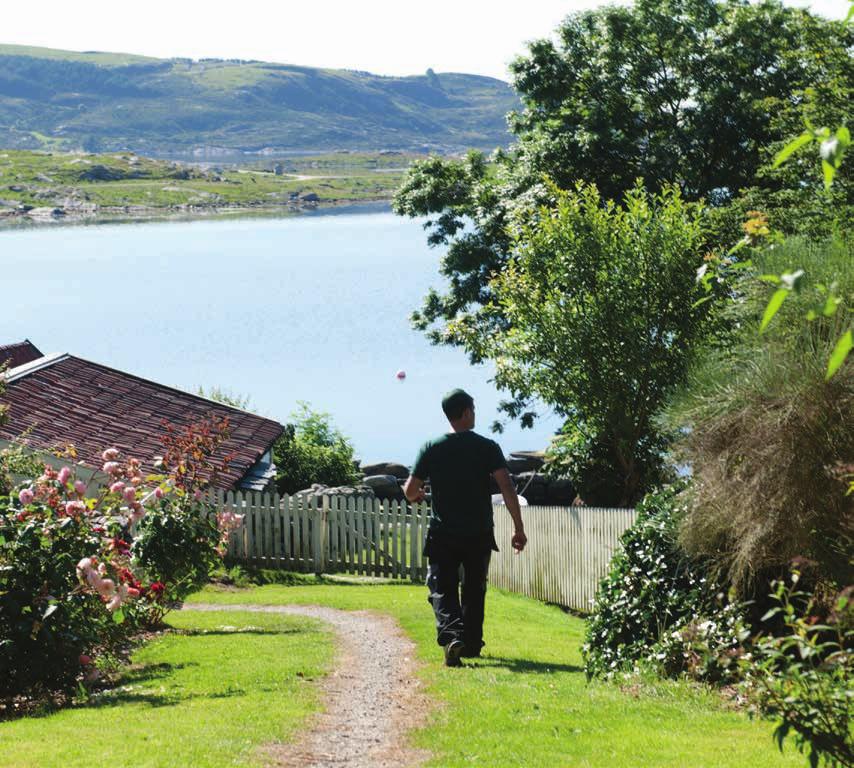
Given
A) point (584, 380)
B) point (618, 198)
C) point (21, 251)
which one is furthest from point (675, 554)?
point (21, 251)

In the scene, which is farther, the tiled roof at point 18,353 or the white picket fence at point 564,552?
the tiled roof at point 18,353

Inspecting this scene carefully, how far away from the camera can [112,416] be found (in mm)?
23828

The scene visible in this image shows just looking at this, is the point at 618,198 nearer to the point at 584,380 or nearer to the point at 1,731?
the point at 584,380

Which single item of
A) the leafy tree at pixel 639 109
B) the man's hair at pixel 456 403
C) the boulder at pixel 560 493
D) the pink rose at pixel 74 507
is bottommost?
the boulder at pixel 560 493

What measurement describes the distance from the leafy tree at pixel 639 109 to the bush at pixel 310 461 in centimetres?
388

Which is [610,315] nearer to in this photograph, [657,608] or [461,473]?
[657,608]

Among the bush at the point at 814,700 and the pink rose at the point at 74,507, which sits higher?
the pink rose at the point at 74,507

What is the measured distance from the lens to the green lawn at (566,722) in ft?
21.9

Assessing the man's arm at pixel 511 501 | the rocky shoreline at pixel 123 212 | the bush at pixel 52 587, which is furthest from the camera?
the rocky shoreline at pixel 123 212

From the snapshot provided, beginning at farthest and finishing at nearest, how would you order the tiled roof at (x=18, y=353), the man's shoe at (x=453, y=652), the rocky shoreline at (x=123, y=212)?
1. the rocky shoreline at (x=123, y=212)
2. the tiled roof at (x=18, y=353)
3. the man's shoe at (x=453, y=652)

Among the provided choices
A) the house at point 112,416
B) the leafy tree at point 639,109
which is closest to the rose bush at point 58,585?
the house at point 112,416

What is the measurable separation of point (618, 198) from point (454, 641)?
21203 millimetres

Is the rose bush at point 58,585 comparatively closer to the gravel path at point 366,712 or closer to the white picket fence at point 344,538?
the gravel path at point 366,712

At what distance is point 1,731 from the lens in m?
7.71
